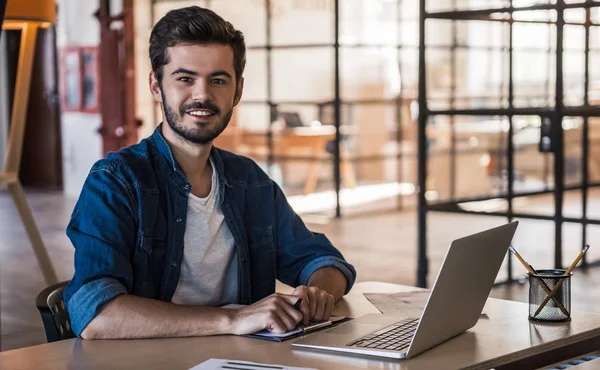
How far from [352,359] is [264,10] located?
27.4 feet

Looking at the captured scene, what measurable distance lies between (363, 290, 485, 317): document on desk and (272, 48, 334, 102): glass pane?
24.9ft

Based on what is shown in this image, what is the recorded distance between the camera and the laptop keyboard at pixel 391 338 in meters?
1.88

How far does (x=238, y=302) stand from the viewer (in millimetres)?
2463

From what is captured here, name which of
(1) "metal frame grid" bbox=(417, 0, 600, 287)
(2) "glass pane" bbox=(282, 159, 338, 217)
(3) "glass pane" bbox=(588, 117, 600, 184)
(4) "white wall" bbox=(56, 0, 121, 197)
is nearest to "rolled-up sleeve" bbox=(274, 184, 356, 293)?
(1) "metal frame grid" bbox=(417, 0, 600, 287)

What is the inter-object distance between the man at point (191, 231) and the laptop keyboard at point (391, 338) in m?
0.17

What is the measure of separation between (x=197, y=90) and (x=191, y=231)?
1.07ft

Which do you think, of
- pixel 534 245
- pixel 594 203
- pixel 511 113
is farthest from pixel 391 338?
pixel 594 203

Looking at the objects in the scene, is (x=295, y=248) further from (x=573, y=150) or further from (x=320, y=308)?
(x=573, y=150)

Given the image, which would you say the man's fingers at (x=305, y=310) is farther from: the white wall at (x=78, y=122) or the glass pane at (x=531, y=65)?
the white wall at (x=78, y=122)

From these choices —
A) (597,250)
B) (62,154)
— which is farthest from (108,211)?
(62,154)

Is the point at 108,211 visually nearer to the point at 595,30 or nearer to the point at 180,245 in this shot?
the point at 180,245

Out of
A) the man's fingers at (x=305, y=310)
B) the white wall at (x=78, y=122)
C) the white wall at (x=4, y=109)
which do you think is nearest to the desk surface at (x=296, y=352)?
the man's fingers at (x=305, y=310)

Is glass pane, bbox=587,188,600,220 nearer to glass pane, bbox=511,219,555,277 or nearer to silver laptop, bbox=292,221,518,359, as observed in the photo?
glass pane, bbox=511,219,555,277

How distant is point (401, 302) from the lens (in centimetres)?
234
